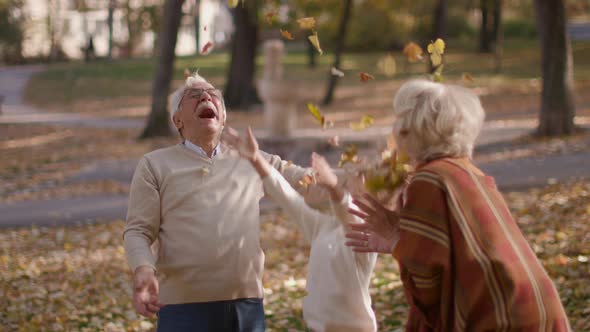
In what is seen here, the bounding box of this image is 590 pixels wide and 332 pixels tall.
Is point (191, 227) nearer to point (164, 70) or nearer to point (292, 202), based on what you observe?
point (292, 202)

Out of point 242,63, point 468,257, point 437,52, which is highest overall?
point 437,52

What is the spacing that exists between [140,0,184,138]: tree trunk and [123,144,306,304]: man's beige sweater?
15.5 m

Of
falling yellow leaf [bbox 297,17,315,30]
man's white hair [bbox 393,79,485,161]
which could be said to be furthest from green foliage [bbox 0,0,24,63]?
man's white hair [bbox 393,79,485,161]

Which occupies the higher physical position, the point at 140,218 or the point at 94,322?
the point at 140,218

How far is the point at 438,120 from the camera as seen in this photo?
2902 millimetres

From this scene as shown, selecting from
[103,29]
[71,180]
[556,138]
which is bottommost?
[103,29]

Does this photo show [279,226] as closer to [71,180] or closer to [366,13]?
[71,180]

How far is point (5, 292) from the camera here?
7.75 meters

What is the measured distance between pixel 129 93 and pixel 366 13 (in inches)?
801

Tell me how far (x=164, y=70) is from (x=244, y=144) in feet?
53.2

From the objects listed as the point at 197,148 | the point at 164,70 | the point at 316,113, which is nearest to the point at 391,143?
the point at 316,113

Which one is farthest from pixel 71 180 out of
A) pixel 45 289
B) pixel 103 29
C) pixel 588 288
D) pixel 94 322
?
pixel 103 29

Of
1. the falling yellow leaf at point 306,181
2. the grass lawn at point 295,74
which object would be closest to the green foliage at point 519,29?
the grass lawn at point 295,74

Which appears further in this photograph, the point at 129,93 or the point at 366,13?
the point at 366,13
